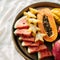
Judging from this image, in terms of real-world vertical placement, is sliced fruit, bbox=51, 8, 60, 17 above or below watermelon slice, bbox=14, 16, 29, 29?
above

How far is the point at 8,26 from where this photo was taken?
2.96ft

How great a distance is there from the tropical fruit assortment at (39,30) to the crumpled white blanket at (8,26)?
143mm

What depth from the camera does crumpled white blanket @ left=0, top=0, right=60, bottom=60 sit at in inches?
32.5

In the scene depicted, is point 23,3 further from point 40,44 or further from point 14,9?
point 40,44

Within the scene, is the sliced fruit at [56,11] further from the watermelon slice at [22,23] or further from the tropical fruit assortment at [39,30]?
the watermelon slice at [22,23]

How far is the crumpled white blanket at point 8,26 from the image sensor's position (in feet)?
2.71

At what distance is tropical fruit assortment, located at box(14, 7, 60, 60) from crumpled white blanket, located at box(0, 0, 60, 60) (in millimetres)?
143

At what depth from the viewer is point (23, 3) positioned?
3.20ft

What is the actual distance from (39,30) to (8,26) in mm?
238

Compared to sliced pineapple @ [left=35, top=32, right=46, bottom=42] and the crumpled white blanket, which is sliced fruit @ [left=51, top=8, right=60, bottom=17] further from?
the crumpled white blanket

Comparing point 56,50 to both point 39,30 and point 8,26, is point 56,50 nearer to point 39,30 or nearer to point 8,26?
point 39,30

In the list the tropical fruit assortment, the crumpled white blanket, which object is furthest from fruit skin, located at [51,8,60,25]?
the crumpled white blanket

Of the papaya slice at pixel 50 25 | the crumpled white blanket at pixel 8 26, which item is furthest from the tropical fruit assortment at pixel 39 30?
the crumpled white blanket at pixel 8 26

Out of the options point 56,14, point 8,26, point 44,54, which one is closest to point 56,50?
point 44,54
